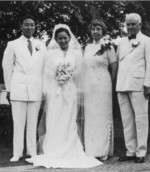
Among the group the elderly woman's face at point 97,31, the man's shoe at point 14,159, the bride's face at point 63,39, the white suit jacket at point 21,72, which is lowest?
the man's shoe at point 14,159

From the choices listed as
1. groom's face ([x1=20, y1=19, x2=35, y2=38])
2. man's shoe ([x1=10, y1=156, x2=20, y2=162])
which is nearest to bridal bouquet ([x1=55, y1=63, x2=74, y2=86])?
groom's face ([x1=20, y1=19, x2=35, y2=38])

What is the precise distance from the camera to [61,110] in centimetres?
738

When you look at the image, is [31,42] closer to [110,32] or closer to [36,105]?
[36,105]

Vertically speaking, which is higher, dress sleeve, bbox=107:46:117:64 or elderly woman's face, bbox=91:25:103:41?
elderly woman's face, bbox=91:25:103:41

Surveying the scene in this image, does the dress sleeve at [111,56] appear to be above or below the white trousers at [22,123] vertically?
above

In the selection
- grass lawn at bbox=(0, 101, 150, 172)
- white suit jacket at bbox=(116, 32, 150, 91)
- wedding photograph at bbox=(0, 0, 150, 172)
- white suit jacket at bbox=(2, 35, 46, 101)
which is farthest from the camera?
white suit jacket at bbox=(2, 35, 46, 101)

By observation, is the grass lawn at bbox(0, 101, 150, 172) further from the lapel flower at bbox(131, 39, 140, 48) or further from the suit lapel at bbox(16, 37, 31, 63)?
the lapel flower at bbox(131, 39, 140, 48)

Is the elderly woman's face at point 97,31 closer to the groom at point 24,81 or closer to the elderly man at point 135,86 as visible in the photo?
the elderly man at point 135,86

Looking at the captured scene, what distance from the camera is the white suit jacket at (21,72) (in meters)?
7.20

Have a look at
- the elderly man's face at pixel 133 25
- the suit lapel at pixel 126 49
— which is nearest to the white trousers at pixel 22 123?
the suit lapel at pixel 126 49

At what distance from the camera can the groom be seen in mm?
7207

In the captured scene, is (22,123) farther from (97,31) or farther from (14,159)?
(97,31)

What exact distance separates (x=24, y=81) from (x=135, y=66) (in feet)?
6.22

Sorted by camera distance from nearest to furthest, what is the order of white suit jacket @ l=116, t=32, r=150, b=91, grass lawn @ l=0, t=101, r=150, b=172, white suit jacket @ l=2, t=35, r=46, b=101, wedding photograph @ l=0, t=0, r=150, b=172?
grass lawn @ l=0, t=101, r=150, b=172, white suit jacket @ l=116, t=32, r=150, b=91, wedding photograph @ l=0, t=0, r=150, b=172, white suit jacket @ l=2, t=35, r=46, b=101
